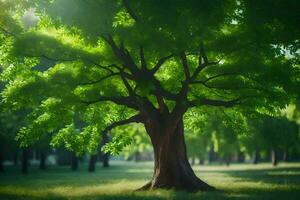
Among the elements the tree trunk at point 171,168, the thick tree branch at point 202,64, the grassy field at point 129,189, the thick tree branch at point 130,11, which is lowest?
the grassy field at point 129,189

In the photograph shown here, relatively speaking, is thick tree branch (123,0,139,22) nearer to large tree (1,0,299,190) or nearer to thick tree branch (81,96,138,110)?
large tree (1,0,299,190)


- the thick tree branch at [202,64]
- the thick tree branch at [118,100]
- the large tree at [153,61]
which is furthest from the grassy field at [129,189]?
the thick tree branch at [202,64]

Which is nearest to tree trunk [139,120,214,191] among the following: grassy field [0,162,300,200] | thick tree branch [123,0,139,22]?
grassy field [0,162,300,200]

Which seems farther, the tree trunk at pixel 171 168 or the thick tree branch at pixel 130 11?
the tree trunk at pixel 171 168

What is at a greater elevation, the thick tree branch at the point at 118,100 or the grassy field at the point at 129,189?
the thick tree branch at the point at 118,100

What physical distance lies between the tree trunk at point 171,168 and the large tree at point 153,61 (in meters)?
0.05

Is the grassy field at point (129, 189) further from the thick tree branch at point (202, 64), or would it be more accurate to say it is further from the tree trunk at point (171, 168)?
the thick tree branch at point (202, 64)

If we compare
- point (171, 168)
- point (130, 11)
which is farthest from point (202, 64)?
point (171, 168)

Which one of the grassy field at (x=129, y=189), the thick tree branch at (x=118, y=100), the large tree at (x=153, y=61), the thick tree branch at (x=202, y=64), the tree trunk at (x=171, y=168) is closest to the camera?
the large tree at (x=153, y=61)

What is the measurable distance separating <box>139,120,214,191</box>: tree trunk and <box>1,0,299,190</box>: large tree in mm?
54

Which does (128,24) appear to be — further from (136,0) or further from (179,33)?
(179,33)

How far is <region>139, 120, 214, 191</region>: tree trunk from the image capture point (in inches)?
994

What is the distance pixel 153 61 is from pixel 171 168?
5.71 meters

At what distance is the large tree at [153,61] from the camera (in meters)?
19.0
